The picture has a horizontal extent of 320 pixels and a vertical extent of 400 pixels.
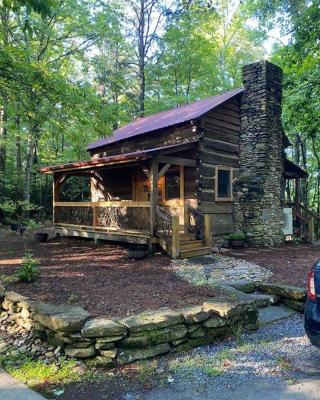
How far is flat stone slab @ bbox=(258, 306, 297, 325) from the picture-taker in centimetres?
539

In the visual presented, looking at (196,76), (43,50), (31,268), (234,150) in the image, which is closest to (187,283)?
(31,268)

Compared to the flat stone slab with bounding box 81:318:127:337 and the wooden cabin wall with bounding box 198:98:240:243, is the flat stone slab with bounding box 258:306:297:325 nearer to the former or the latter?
the flat stone slab with bounding box 81:318:127:337

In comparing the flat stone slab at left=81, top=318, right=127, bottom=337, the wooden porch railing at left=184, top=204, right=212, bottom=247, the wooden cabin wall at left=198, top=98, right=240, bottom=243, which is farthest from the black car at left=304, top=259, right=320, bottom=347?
the wooden cabin wall at left=198, top=98, right=240, bottom=243

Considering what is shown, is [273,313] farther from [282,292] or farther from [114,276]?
[114,276]

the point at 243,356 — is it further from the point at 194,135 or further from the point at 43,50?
the point at 43,50

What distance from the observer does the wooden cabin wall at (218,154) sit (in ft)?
38.9

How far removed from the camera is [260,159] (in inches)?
502

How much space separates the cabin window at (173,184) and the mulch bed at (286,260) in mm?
3008

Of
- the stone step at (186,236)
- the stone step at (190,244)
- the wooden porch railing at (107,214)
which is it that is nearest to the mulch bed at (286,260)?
the stone step at (190,244)

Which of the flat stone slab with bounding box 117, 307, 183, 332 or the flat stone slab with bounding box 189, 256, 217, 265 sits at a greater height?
the flat stone slab with bounding box 117, 307, 183, 332

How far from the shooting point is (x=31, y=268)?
6535mm

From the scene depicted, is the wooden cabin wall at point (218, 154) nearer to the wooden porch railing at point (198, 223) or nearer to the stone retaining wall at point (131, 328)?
the wooden porch railing at point (198, 223)

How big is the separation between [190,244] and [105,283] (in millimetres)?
4076

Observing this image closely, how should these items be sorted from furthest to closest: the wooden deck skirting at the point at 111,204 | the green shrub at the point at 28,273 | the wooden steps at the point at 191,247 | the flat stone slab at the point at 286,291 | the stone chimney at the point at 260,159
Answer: the stone chimney at the point at 260,159 < the wooden deck skirting at the point at 111,204 < the wooden steps at the point at 191,247 < the green shrub at the point at 28,273 < the flat stone slab at the point at 286,291
